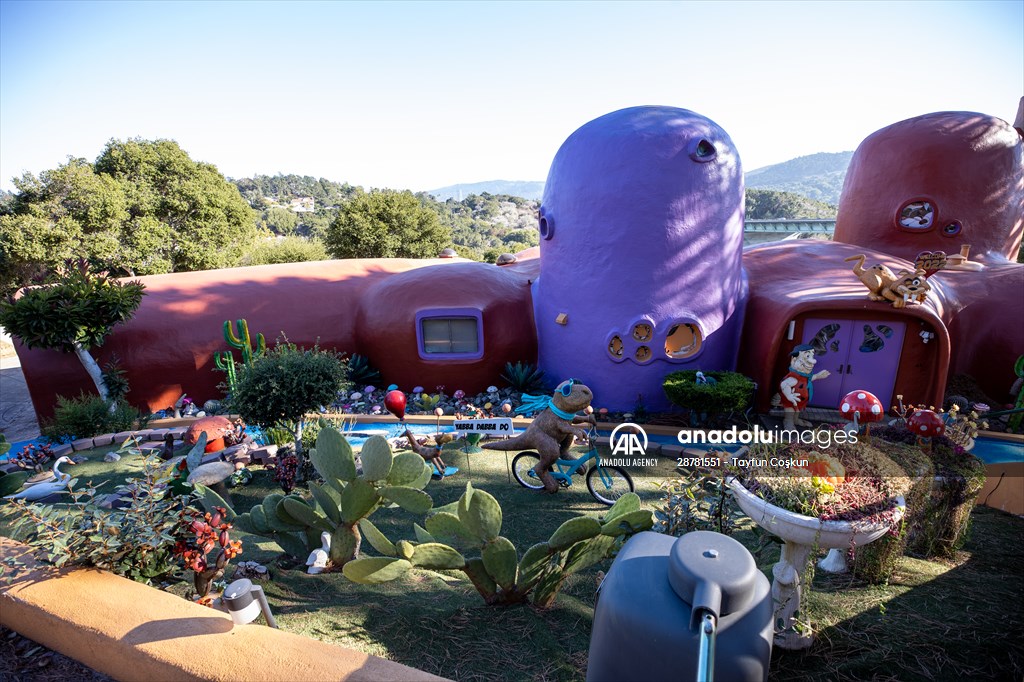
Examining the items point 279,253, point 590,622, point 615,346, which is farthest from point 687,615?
point 279,253

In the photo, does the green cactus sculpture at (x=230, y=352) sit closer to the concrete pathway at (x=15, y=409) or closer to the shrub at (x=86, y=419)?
→ the shrub at (x=86, y=419)

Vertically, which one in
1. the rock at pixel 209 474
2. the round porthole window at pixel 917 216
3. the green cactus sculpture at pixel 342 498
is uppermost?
the round porthole window at pixel 917 216

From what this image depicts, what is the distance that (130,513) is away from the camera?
3.42 meters

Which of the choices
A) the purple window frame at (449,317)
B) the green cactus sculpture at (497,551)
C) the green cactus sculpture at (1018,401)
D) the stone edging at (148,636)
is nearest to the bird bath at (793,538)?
the green cactus sculpture at (497,551)

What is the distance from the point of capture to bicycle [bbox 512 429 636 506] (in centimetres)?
611

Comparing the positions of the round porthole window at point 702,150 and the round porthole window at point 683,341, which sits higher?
the round porthole window at point 702,150

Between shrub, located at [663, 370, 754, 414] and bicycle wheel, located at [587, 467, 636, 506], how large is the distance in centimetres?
281

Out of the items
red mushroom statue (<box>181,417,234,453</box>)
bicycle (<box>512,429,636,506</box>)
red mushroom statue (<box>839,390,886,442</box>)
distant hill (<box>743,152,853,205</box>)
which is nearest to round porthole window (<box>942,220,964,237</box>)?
red mushroom statue (<box>839,390,886,442</box>)

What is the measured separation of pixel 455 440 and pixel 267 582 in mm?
4101

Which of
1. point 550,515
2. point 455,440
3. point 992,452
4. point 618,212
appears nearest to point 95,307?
point 455,440

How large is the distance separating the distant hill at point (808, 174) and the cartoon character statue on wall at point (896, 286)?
14744 centimetres

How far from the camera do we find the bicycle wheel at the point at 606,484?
6.09 meters

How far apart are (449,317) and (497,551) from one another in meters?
7.17

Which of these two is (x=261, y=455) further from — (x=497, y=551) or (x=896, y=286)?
(x=896, y=286)
